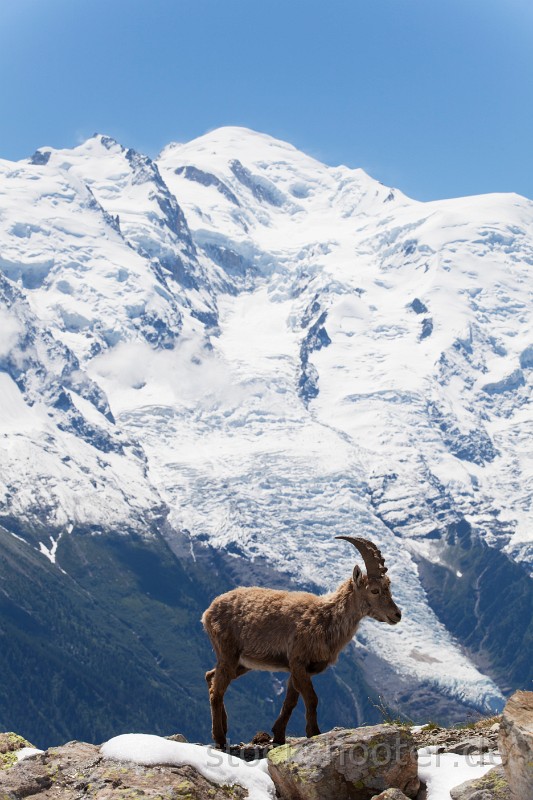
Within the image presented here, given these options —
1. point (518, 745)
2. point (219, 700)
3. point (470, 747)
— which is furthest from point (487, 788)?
point (219, 700)

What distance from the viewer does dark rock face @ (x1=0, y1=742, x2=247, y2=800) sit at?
1948cm

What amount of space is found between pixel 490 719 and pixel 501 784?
30.9 feet

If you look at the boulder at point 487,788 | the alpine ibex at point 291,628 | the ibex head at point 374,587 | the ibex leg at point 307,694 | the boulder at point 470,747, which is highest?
the ibex head at point 374,587

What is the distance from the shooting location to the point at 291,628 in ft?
81.7

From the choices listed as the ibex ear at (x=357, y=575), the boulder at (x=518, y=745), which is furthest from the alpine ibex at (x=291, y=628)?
the boulder at (x=518, y=745)

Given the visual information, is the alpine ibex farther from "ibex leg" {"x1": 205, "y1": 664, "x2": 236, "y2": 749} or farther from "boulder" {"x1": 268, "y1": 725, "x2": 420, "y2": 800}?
"boulder" {"x1": 268, "y1": 725, "x2": 420, "y2": 800}

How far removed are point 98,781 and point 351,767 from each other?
4.46m

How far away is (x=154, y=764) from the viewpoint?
20.3m

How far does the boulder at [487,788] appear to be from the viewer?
62.0 ft

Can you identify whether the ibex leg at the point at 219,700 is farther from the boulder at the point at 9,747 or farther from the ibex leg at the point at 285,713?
the boulder at the point at 9,747

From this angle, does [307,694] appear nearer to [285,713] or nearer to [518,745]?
[285,713]

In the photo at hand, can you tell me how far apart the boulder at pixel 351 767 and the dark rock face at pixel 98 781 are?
1119 millimetres

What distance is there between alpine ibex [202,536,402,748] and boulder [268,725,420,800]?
3650 millimetres

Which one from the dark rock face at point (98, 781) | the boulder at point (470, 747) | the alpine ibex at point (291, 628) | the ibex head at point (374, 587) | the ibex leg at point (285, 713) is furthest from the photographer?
the ibex head at point (374, 587)
